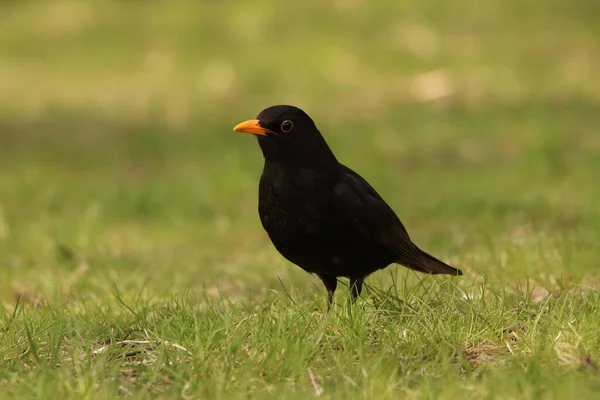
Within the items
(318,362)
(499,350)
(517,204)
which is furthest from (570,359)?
(517,204)

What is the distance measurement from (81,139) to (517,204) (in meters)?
6.49

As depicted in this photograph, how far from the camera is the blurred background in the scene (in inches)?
334

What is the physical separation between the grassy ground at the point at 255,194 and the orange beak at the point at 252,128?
0.81 meters

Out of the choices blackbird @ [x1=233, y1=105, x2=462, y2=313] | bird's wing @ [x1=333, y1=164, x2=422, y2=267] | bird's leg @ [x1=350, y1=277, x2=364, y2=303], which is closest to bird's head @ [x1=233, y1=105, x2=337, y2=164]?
blackbird @ [x1=233, y1=105, x2=462, y2=313]

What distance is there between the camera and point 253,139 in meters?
13.9

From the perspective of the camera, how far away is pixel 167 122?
15.2 metres

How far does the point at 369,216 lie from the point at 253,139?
842 centimetres

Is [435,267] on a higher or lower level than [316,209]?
lower

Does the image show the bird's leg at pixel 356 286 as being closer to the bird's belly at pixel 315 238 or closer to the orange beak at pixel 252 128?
the bird's belly at pixel 315 238

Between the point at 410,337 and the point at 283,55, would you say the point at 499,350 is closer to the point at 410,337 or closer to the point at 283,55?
the point at 410,337

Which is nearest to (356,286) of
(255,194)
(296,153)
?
(296,153)

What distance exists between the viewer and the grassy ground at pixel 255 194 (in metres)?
4.46

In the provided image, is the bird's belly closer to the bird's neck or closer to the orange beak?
the bird's neck

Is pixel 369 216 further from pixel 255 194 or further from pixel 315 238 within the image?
pixel 255 194
